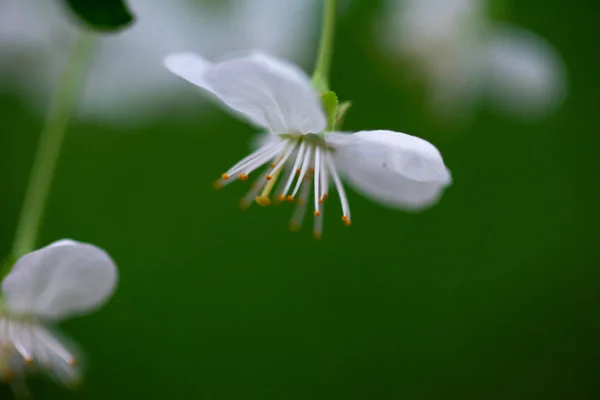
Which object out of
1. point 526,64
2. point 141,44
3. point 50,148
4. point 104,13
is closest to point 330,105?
point 104,13

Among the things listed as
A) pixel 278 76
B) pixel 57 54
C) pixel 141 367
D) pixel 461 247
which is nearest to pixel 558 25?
pixel 461 247

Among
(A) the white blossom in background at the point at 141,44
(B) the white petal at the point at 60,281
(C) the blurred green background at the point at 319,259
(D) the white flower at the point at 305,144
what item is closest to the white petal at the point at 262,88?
(D) the white flower at the point at 305,144

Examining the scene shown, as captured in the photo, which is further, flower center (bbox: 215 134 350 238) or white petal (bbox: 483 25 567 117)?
white petal (bbox: 483 25 567 117)

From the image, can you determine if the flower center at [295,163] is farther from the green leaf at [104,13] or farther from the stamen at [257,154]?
the green leaf at [104,13]

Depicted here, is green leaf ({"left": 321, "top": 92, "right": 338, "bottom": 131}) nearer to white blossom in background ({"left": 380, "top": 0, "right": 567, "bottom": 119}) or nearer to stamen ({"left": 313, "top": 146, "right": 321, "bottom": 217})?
stamen ({"left": 313, "top": 146, "right": 321, "bottom": 217})

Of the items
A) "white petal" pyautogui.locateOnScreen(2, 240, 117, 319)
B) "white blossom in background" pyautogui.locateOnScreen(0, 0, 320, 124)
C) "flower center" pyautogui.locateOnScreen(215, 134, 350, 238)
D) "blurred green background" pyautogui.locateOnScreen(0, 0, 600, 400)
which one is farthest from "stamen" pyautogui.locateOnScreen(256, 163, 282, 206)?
"blurred green background" pyautogui.locateOnScreen(0, 0, 600, 400)

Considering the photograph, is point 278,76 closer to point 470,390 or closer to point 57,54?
point 57,54
